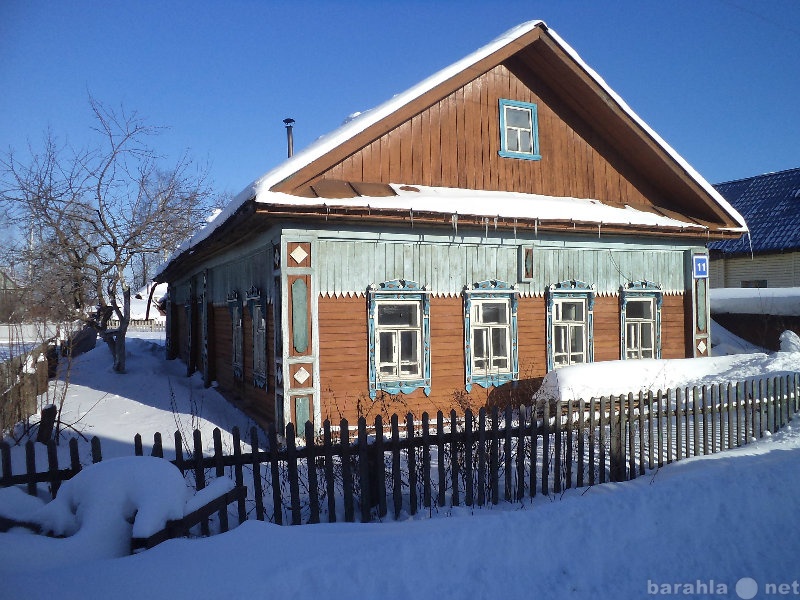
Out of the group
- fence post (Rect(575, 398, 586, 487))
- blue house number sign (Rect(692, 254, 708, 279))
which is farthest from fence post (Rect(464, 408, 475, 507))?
blue house number sign (Rect(692, 254, 708, 279))

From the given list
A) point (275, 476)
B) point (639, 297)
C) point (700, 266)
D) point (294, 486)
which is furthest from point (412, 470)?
point (700, 266)

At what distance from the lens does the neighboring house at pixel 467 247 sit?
8.48m

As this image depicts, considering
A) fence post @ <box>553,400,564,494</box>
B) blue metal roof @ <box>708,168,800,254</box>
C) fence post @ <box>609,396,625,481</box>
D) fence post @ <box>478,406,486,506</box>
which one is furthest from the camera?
blue metal roof @ <box>708,168,800,254</box>

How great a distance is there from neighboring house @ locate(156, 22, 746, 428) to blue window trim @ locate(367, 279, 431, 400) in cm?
3

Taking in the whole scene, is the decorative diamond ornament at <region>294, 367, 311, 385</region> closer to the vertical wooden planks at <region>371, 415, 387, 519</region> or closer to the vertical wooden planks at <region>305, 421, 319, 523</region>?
the vertical wooden planks at <region>371, 415, 387, 519</region>

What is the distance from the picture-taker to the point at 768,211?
23.4 metres

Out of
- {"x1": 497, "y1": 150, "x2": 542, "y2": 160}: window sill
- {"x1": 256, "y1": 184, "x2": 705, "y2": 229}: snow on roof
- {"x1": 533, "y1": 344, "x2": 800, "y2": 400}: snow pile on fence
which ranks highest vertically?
{"x1": 497, "y1": 150, "x2": 542, "y2": 160}: window sill

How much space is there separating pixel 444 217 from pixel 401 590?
20.5 feet

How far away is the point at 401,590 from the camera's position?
354cm

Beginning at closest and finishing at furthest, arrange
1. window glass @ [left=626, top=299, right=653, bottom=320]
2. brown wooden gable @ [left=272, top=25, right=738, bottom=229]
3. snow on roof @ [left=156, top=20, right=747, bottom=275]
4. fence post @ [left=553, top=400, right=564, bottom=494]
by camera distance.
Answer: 1. fence post @ [left=553, top=400, right=564, bottom=494]
2. snow on roof @ [left=156, top=20, right=747, bottom=275]
3. brown wooden gable @ [left=272, top=25, right=738, bottom=229]
4. window glass @ [left=626, top=299, right=653, bottom=320]

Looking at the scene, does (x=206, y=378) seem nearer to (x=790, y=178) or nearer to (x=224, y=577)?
(x=224, y=577)

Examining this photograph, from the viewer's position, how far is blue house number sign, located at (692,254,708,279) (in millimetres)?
11700

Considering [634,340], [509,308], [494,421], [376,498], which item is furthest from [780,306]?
[376,498]

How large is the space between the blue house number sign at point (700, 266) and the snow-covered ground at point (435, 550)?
278 inches
